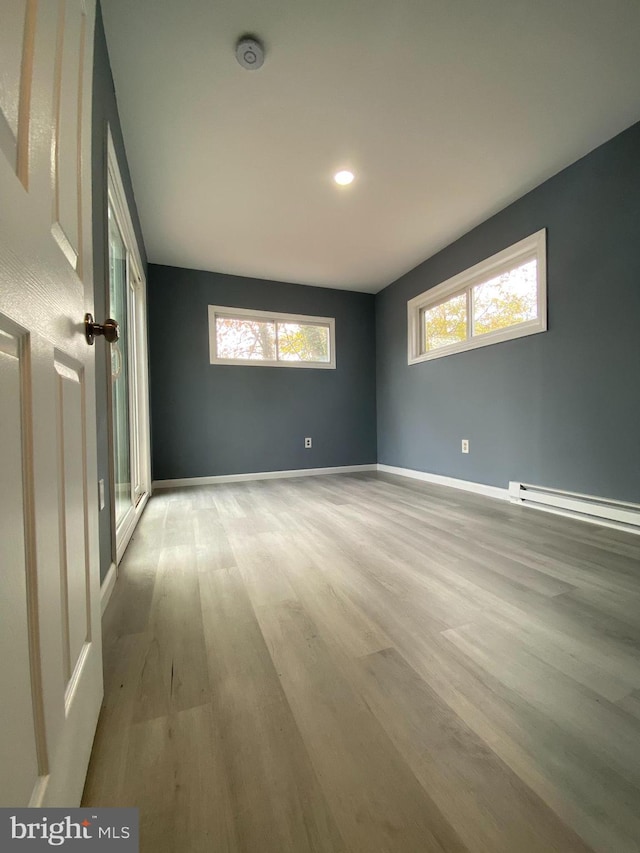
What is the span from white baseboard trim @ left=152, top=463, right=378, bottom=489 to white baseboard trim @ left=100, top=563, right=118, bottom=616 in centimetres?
234

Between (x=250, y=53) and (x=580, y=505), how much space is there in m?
3.20

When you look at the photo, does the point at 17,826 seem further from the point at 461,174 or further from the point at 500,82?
the point at 461,174

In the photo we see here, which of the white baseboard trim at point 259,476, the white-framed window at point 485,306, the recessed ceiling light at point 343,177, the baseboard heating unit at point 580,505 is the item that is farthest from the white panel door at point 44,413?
the white baseboard trim at point 259,476

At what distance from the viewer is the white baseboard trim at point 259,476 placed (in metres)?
3.77

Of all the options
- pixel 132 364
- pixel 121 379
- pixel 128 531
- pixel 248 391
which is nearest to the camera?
pixel 128 531

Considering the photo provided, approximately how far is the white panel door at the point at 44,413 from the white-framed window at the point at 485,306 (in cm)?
291

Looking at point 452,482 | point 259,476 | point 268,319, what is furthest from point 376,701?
point 268,319

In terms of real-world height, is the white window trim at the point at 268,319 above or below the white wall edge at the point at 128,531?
above

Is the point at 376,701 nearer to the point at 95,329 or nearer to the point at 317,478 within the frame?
the point at 95,329

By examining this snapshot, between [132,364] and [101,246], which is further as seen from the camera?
[132,364]

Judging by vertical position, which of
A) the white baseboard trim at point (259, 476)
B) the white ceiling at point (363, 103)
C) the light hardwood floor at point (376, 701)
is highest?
the white ceiling at point (363, 103)

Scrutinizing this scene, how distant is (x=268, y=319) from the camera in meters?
4.14

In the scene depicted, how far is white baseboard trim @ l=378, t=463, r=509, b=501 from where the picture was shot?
9.65ft

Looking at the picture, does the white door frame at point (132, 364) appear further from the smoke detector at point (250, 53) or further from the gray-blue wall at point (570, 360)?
the gray-blue wall at point (570, 360)
